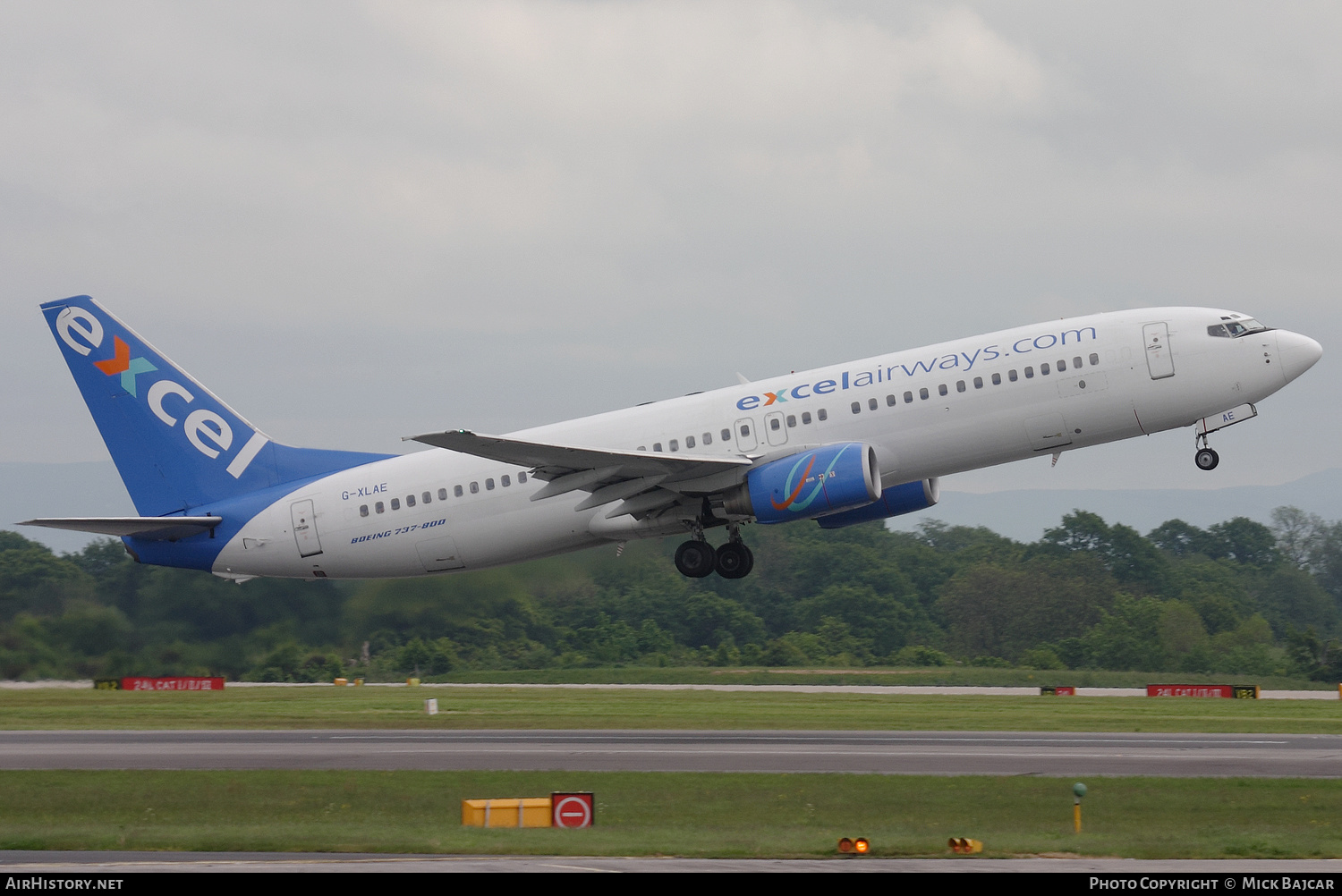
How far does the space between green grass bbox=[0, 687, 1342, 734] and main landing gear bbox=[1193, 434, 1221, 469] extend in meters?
10.2

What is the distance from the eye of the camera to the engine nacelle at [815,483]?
34.1m

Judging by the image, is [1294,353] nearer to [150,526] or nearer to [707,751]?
[707,751]

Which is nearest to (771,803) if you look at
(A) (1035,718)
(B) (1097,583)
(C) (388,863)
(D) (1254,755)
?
(C) (388,863)

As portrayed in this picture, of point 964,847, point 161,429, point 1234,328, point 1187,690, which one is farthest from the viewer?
point 1187,690

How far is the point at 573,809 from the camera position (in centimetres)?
2672

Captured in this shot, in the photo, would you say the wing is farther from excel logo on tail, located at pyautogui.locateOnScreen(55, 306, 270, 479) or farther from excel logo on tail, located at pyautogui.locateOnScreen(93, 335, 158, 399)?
excel logo on tail, located at pyautogui.locateOnScreen(93, 335, 158, 399)

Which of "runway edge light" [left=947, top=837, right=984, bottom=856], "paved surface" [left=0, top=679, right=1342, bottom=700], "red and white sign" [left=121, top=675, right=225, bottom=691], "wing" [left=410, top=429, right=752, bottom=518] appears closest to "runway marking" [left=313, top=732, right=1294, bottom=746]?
"wing" [left=410, top=429, right=752, bottom=518]

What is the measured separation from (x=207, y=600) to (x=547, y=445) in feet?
59.6

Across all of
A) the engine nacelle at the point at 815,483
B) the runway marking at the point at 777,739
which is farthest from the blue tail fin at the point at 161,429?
the engine nacelle at the point at 815,483

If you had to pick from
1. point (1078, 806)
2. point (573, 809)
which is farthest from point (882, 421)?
point (573, 809)

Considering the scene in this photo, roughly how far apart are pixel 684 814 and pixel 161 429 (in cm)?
2210

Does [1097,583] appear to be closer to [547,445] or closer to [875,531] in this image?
[875,531]

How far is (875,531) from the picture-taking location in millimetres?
112562

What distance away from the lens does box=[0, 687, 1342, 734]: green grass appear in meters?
44.2
